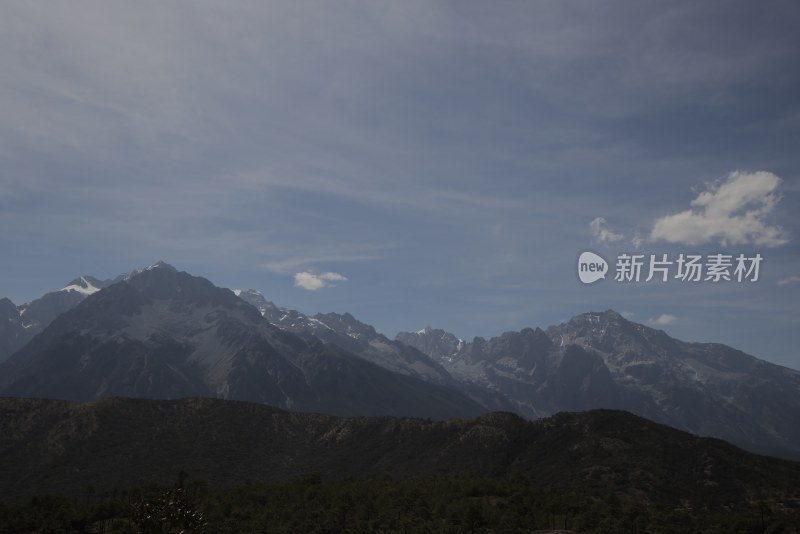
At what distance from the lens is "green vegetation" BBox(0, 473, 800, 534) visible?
147 meters

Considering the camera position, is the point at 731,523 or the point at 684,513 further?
the point at 684,513

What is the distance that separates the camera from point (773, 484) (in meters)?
197

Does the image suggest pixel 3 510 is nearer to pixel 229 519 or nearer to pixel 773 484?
pixel 229 519

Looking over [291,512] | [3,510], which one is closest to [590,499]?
[291,512]

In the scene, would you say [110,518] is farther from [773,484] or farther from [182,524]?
[773,484]

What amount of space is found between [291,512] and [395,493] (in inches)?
1211

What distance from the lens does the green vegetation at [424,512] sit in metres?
147

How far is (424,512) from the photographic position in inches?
6378

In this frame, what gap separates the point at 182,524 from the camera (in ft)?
382

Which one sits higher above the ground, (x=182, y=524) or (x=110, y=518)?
(x=182, y=524)

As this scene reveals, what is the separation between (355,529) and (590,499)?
66.5 metres

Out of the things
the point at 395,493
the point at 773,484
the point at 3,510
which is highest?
the point at 773,484

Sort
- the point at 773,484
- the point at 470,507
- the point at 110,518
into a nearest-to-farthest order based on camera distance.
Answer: the point at 470,507 < the point at 110,518 < the point at 773,484

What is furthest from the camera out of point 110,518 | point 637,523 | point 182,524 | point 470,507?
point 110,518
